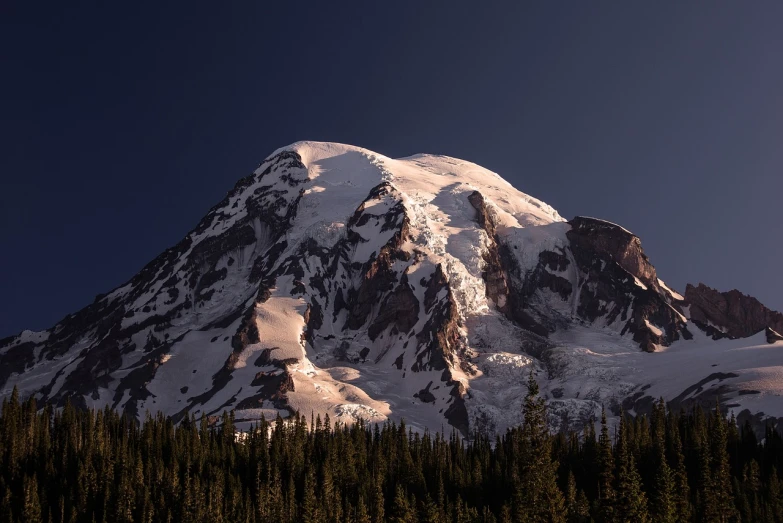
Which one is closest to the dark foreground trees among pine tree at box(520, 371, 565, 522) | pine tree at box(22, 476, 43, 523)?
pine tree at box(22, 476, 43, 523)

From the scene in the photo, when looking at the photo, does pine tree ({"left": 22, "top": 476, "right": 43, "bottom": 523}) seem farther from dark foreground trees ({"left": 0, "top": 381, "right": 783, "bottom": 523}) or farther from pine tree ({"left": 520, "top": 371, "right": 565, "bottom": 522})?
pine tree ({"left": 520, "top": 371, "right": 565, "bottom": 522})

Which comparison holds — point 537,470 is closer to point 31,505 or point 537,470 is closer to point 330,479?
point 330,479

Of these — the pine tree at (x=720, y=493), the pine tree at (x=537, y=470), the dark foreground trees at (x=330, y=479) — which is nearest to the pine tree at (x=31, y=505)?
the dark foreground trees at (x=330, y=479)

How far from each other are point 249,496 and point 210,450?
31.8 meters

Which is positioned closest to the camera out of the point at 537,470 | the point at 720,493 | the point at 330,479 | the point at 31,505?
the point at 537,470

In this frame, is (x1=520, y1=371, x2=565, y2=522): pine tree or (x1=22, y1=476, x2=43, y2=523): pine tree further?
(x1=22, y1=476, x2=43, y2=523): pine tree

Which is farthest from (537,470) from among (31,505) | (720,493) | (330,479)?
(31,505)

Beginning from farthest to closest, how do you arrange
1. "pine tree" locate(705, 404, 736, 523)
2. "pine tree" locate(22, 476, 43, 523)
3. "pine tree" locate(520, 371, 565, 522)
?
"pine tree" locate(22, 476, 43, 523)
"pine tree" locate(705, 404, 736, 523)
"pine tree" locate(520, 371, 565, 522)

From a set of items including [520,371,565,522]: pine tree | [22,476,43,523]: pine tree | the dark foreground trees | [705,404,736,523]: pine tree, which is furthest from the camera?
[22,476,43,523]: pine tree

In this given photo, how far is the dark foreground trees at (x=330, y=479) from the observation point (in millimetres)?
147250

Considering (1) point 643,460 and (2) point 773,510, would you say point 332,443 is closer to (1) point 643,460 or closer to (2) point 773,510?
(1) point 643,460

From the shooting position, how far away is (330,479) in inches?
6673

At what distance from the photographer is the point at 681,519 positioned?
399 feet

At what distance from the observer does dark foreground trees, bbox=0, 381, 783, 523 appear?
147m
